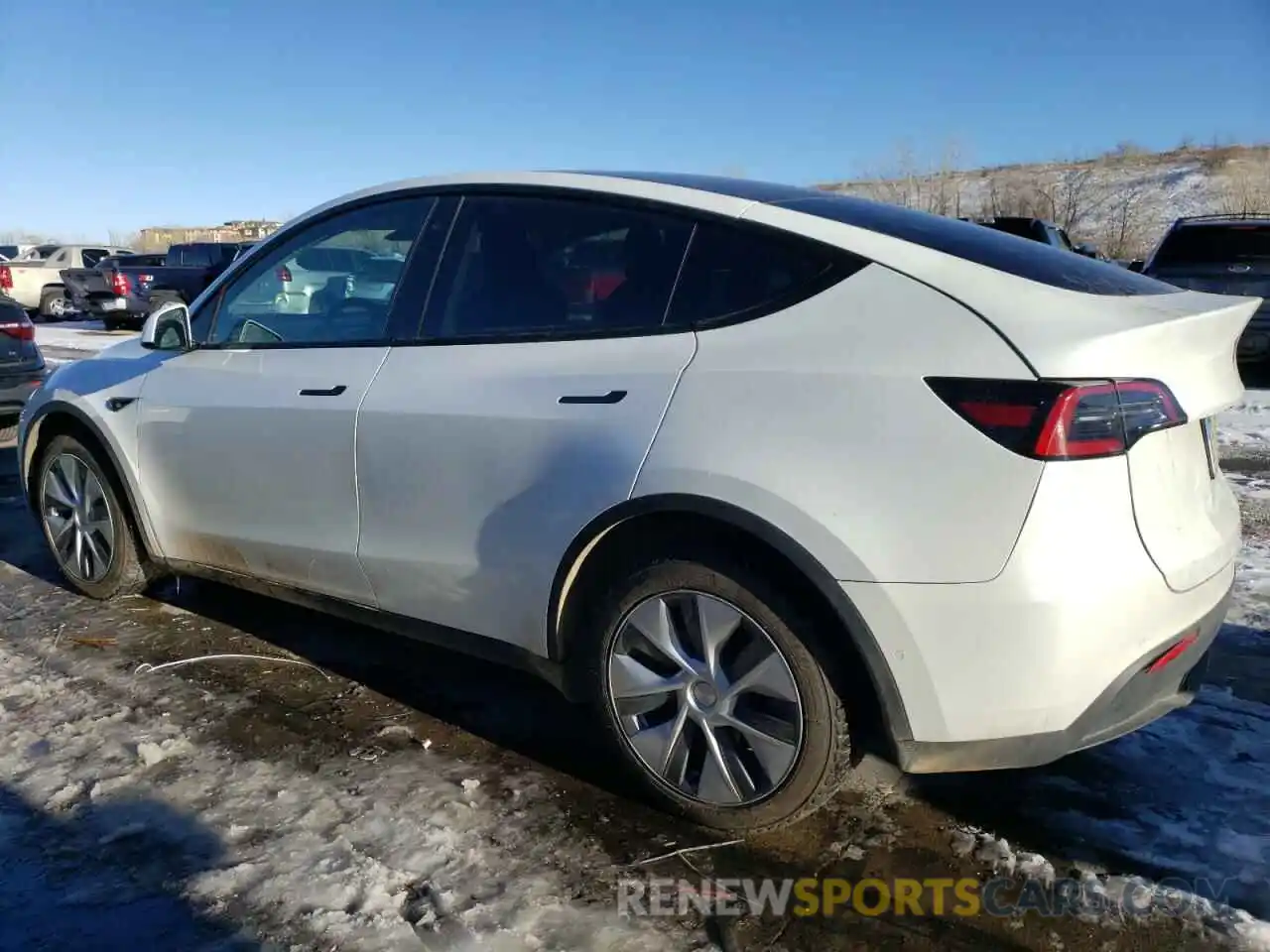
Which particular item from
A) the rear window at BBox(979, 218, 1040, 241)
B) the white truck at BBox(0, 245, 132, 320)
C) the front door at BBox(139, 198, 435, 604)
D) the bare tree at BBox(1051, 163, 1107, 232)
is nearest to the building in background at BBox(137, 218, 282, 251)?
the white truck at BBox(0, 245, 132, 320)

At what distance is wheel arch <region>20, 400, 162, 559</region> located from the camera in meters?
4.07

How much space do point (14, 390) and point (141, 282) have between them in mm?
12150

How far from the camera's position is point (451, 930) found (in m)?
2.29

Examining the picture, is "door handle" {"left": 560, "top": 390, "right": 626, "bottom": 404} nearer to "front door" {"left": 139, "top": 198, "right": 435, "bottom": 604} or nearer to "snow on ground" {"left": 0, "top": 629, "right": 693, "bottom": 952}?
"front door" {"left": 139, "top": 198, "right": 435, "bottom": 604}

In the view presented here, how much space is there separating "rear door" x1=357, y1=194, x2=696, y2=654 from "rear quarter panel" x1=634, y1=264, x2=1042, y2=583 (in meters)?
0.18

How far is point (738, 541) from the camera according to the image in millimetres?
2480

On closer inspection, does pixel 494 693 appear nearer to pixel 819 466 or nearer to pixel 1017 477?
pixel 819 466

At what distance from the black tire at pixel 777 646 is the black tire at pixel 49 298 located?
24.4m

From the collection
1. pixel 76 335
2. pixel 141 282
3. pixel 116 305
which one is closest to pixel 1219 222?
pixel 141 282

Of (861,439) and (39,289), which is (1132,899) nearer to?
(861,439)

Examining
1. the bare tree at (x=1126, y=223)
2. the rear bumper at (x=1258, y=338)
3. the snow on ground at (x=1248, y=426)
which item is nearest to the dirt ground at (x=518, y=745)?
the snow on ground at (x=1248, y=426)

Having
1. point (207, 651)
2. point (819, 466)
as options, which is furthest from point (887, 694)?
point (207, 651)

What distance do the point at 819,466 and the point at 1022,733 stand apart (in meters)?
0.74

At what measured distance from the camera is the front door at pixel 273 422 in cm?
327
